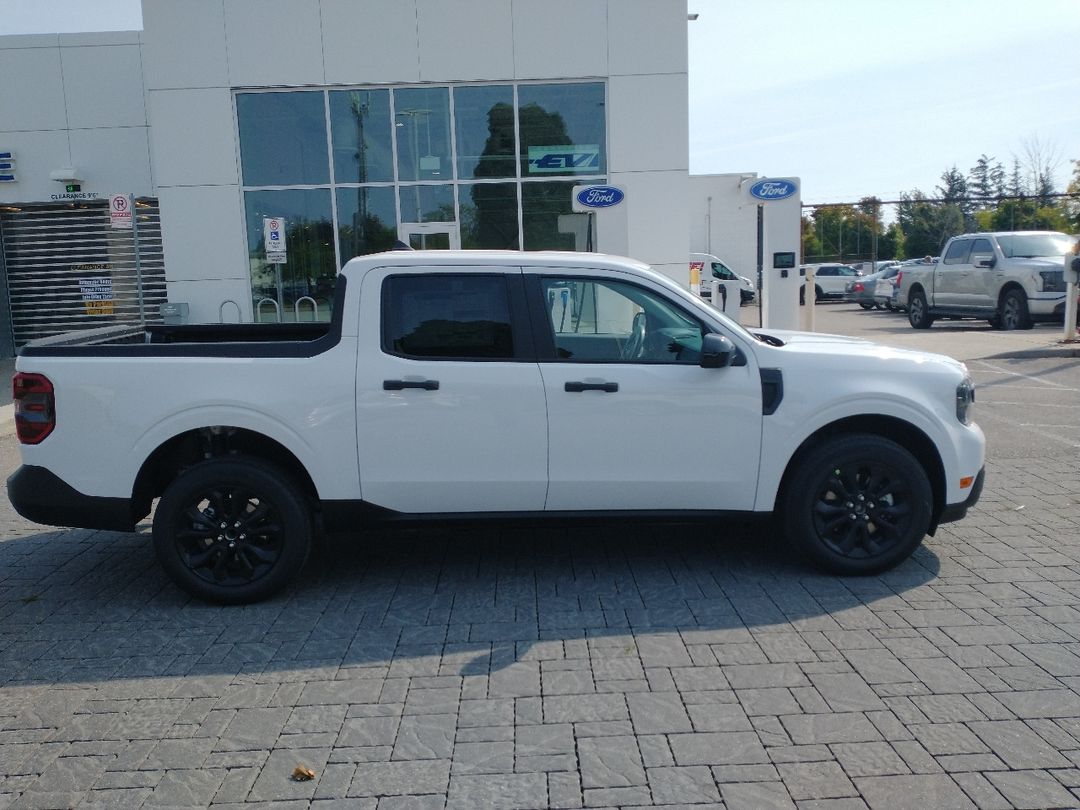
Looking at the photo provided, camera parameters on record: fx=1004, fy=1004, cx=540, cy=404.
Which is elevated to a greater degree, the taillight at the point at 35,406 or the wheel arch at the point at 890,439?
the taillight at the point at 35,406

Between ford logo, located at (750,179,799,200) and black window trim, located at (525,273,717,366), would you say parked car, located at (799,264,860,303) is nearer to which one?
ford logo, located at (750,179,799,200)

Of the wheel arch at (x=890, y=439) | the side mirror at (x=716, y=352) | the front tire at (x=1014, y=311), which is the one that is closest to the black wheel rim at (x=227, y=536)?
the side mirror at (x=716, y=352)

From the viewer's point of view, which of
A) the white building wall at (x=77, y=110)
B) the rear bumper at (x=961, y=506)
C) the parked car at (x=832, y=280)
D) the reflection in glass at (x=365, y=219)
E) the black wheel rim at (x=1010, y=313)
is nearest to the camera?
the rear bumper at (x=961, y=506)

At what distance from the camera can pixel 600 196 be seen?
1418 cm

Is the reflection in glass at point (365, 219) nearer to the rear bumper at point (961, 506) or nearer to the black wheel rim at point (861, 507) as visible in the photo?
the black wheel rim at point (861, 507)

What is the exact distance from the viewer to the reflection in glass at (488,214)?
15445 mm

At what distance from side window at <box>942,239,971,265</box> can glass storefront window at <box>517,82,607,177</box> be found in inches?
388

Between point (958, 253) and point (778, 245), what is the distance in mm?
8786

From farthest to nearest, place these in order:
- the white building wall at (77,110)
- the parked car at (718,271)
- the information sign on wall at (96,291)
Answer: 1. the parked car at (718,271)
2. the information sign on wall at (96,291)
3. the white building wall at (77,110)

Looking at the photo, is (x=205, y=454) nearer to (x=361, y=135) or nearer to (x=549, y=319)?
(x=549, y=319)

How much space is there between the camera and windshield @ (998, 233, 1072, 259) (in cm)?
1999

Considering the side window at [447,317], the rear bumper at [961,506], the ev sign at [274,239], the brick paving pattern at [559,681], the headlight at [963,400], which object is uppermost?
the ev sign at [274,239]

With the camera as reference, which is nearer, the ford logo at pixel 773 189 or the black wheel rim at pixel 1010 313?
the ford logo at pixel 773 189

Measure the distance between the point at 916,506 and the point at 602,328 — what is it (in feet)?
6.50
